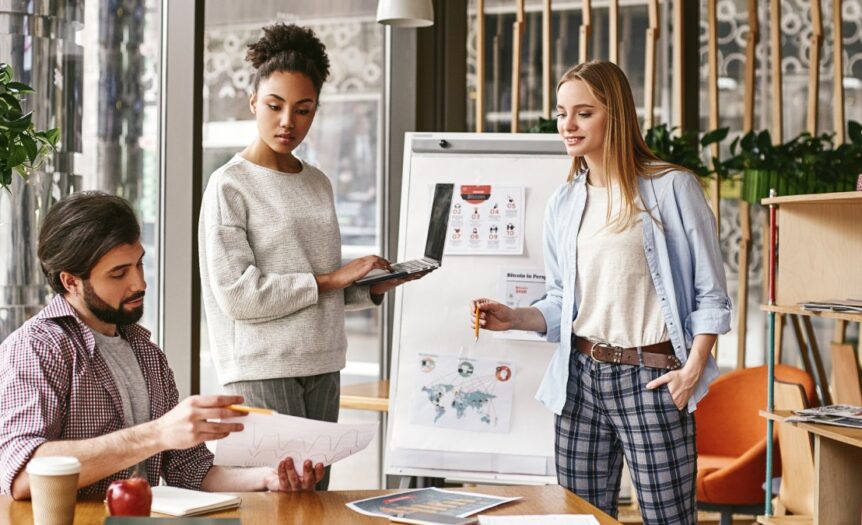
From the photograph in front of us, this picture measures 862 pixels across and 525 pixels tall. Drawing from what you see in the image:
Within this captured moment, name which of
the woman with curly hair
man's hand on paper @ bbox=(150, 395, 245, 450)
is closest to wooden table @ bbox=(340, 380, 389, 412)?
the woman with curly hair

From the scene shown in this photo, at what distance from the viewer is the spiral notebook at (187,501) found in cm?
166

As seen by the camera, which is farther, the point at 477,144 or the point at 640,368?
the point at 477,144

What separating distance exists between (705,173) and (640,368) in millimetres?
2168

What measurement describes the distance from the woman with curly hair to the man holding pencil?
47 centimetres

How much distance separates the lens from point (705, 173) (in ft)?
14.2

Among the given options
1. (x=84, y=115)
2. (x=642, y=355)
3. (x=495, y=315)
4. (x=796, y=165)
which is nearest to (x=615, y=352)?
(x=642, y=355)

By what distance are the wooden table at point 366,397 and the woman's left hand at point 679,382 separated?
4.54 feet

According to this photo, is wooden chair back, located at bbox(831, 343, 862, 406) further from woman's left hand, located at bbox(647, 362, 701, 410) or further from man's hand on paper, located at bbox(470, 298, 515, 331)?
man's hand on paper, located at bbox(470, 298, 515, 331)

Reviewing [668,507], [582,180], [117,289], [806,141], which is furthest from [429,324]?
[806,141]

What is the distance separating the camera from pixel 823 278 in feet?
10.5

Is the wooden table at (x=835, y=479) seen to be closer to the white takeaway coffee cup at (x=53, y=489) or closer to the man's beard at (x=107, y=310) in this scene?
the man's beard at (x=107, y=310)

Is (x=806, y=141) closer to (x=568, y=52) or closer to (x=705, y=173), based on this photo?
(x=705, y=173)

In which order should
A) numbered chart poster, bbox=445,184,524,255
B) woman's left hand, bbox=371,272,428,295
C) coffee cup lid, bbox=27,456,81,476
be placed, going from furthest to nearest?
numbered chart poster, bbox=445,184,524,255 → woman's left hand, bbox=371,272,428,295 → coffee cup lid, bbox=27,456,81,476

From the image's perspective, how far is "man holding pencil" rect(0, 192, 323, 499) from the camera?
1.68 m
